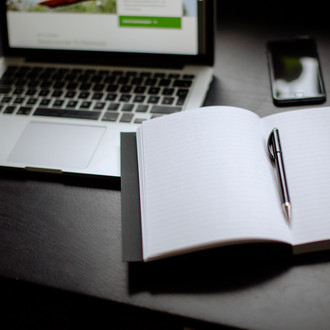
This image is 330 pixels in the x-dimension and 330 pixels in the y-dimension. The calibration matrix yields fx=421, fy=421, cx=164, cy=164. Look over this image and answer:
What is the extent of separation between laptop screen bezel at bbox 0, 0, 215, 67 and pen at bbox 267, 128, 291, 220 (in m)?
0.23

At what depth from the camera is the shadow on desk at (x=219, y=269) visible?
0.44 meters

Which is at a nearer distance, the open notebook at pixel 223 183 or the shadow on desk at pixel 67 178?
the open notebook at pixel 223 183

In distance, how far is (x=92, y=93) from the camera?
0.69 meters

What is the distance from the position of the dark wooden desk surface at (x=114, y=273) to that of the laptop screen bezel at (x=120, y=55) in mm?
265

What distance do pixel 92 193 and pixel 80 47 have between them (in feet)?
1.02

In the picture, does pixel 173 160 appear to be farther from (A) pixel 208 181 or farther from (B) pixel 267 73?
(B) pixel 267 73

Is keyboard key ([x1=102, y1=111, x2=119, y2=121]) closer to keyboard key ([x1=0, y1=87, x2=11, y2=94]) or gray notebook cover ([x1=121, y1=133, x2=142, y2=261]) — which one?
gray notebook cover ([x1=121, y1=133, x2=142, y2=261])

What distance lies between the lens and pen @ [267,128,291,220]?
0.46 m

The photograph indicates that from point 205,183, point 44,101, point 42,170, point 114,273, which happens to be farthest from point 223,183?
point 44,101

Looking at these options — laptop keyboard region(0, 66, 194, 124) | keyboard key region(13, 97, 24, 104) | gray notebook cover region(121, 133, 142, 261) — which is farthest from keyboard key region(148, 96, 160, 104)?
keyboard key region(13, 97, 24, 104)

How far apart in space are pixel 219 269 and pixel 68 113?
13.7 inches

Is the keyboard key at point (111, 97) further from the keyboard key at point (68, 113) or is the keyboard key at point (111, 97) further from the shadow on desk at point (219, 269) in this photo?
the shadow on desk at point (219, 269)

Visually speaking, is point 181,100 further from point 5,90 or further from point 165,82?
point 5,90

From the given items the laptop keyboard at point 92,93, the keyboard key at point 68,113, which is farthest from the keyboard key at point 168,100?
the keyboard key at point 68,113
